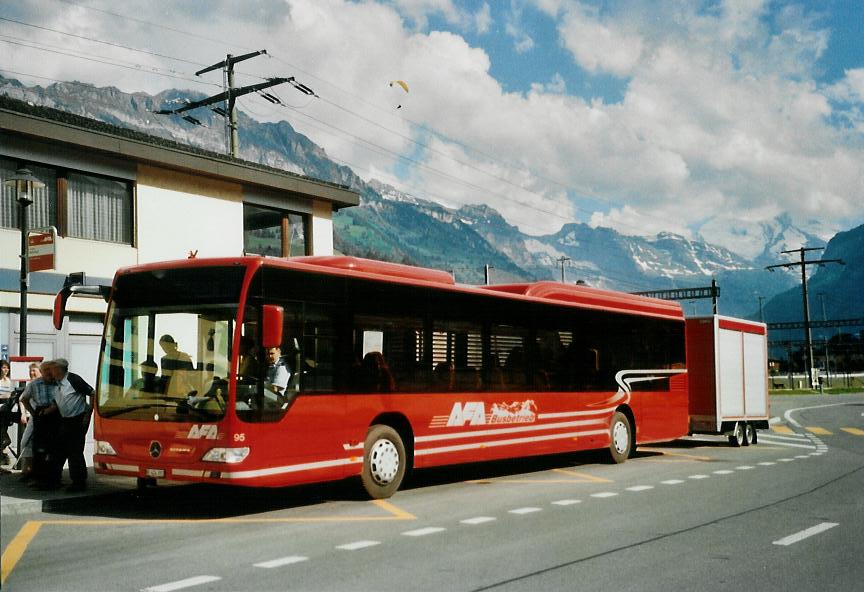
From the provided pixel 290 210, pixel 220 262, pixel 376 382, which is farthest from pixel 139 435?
pixel 290 210

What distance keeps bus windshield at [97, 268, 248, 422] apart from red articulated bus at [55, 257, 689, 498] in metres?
0.02

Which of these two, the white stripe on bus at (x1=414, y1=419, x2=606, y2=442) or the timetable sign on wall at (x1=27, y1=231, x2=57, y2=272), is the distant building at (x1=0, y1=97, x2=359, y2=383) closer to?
the timetable sign on wall at (x1=27, y1=231, x2=57, y2=272)

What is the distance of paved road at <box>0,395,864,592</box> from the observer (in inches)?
289

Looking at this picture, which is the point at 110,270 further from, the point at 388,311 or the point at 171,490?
the point at 388,311

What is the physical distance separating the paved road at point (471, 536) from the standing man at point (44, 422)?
1.10m

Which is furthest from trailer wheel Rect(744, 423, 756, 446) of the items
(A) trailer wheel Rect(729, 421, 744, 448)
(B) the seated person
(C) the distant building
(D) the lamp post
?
(D) the lamp post

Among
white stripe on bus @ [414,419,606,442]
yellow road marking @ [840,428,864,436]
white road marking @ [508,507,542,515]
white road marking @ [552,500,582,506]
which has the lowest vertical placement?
yellow road marking @ [840,428,864,436]

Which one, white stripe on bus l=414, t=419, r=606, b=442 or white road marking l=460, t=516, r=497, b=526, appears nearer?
white road marking l=460, t=516, r=497, b=526

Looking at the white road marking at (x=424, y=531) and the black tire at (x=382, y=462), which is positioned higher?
the black tire at (x=382, y=462)

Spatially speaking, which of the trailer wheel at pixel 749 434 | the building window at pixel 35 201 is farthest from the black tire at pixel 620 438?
the building window at pixel 35 201

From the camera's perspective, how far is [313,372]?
11672 mm

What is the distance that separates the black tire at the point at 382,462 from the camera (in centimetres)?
1246

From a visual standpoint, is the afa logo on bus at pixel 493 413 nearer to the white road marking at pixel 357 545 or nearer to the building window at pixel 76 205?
the white road marking at pixel 357 545

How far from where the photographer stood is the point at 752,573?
753 centimetres
